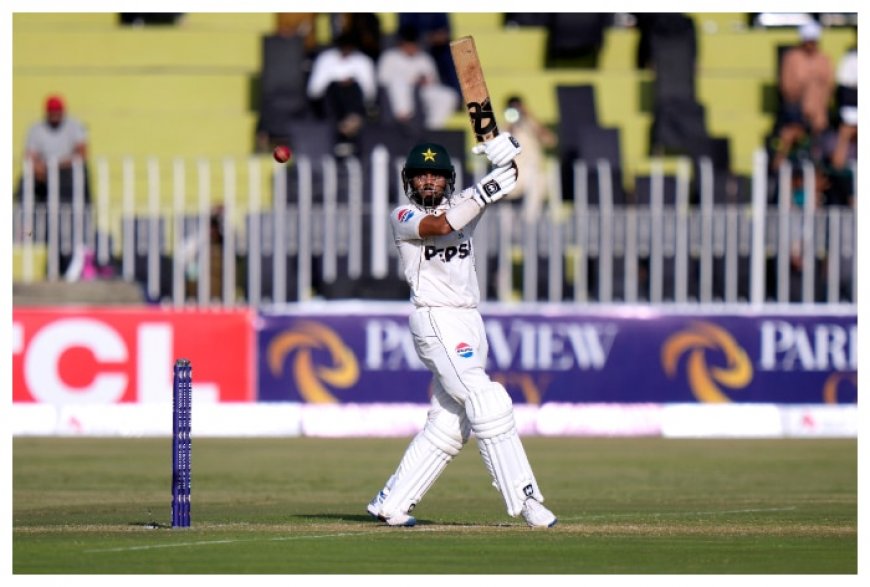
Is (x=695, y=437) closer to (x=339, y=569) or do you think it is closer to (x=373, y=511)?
(x=373, y=511)

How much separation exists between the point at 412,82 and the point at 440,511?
396 inches

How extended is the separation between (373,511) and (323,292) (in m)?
8.68

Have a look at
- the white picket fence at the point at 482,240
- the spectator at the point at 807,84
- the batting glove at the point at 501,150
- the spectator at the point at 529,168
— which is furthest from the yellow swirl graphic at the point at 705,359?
the batting glove at the point at 501,150

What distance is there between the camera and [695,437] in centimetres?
1811

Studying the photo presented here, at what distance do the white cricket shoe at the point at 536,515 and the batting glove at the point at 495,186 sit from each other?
4.68 feet

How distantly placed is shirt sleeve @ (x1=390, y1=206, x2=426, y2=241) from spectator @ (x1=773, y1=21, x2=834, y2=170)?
11.8 m

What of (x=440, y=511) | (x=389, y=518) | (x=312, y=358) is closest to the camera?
(x=389, y=518)

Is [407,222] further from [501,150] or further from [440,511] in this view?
[440,511]

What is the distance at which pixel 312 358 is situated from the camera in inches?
704

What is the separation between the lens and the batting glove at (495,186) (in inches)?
365

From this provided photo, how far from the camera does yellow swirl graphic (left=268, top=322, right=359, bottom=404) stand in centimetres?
1788

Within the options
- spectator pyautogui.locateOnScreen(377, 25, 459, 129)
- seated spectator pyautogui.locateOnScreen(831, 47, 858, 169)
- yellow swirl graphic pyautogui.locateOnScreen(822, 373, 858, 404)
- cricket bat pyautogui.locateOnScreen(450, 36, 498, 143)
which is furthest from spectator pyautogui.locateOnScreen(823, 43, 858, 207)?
cricket bat pyautogui.locateOnScreen(450, 36, 498, 143)

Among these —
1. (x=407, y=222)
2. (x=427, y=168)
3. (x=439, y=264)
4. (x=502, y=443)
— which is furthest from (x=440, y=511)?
(x=427, y=168)

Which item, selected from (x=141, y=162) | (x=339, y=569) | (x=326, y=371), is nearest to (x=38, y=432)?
(x=326, y=371)
